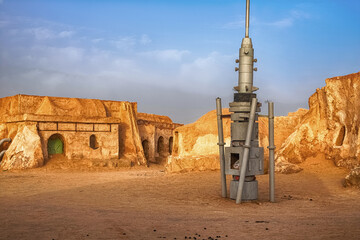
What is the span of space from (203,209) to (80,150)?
1644 cm

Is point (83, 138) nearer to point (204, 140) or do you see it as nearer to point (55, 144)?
point (55, 144)

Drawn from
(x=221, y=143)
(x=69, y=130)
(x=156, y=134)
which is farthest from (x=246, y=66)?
(x=156, y=134)

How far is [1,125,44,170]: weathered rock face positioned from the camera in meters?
20.5

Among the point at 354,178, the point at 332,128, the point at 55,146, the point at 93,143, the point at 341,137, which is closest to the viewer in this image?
the point at 354,178

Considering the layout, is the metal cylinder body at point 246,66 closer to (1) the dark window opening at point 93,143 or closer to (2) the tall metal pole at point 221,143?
(2) the tall metal pole at point 221,143

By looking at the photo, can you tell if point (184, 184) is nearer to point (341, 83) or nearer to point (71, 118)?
point (341, 83)

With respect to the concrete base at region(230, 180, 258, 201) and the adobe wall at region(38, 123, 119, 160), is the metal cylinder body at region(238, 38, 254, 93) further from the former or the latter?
the adobe wall at region(38, 123, 119, 160)

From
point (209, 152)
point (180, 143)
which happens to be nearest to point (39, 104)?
point (180, 143)

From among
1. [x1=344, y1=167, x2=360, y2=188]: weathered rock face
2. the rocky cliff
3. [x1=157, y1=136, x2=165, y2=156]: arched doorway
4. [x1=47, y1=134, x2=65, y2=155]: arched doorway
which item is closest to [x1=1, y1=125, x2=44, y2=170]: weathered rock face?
[x1=47, y1=134, x2=65, y2=155]: arched doorway

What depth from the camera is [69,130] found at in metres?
22.9

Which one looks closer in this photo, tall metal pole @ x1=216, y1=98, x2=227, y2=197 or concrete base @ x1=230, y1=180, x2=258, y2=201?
concrete base @ x1=230, y1=180, x2=258, y2=201

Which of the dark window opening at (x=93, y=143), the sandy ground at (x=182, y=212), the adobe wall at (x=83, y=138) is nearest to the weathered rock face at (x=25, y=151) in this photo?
the adobe wall at (x=83, y=138)

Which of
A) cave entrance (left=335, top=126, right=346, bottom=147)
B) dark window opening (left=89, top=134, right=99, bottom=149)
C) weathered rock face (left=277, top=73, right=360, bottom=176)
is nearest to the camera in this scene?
weathered rock face (left=277, top=73, right=360, bottom=176)

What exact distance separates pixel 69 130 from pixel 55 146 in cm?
130
